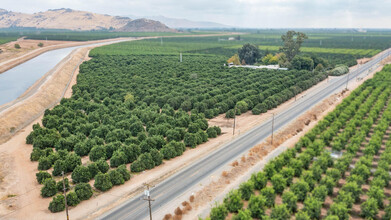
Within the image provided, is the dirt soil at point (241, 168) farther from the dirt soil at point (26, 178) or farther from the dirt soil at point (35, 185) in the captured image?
the dirt soil at point (26, 178)

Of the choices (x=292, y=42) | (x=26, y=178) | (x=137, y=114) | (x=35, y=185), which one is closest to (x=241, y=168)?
(x=35, y=185)

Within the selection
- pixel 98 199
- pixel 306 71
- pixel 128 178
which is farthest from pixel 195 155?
pixel 306 71

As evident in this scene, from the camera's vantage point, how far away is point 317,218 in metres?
37.8

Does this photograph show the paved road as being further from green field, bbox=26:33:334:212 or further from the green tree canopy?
the green tree canopy

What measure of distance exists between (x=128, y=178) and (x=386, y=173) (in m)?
37.4

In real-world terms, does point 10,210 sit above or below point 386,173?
below

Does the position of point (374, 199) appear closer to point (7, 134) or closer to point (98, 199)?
point (98, 199)

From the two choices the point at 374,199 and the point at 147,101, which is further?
the point at 147,101

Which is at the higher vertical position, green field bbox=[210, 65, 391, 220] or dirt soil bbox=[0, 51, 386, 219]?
green field bbox=[210, 65, 391, 220]

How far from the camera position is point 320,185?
42781 mm

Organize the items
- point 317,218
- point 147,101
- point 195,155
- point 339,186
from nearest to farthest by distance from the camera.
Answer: point 317,218 → point 339,186 → point 195,155 → point 147,101

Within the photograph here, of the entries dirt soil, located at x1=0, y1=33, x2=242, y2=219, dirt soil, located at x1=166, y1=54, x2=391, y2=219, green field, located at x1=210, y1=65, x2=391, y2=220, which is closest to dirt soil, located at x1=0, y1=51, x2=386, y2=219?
dirt soil, located at x1=0, y1=33, x2=242, y2=219

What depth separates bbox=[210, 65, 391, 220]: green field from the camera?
37.2 meters

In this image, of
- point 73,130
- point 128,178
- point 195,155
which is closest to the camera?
point 128,178
